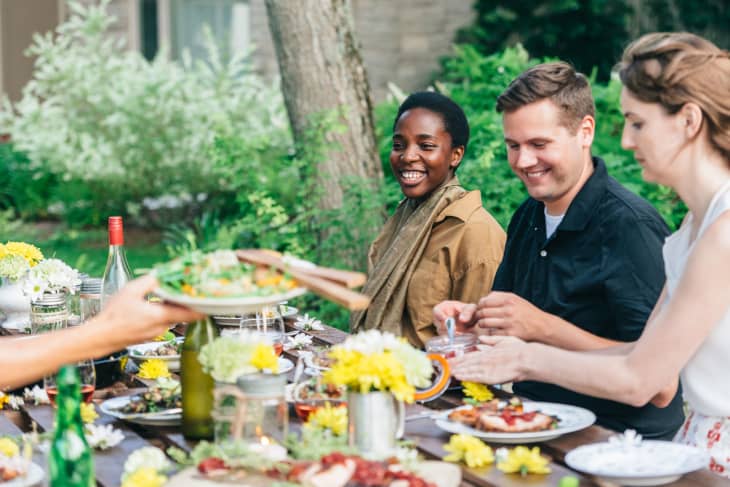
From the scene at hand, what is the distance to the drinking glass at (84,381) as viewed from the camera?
2.54 m

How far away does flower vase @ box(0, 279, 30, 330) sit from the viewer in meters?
3.73

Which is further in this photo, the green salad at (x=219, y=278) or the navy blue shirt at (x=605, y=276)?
the navy blue shirt at (x=605, y=276)

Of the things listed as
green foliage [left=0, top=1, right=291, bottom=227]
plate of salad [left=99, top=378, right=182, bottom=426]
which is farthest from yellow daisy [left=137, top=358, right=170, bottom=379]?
green foliage [left=0, top=1, right=291, bottom=227]

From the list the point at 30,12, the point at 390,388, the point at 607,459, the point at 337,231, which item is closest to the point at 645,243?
the point at 607,459

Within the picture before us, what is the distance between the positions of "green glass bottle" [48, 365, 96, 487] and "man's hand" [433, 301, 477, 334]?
1.34 meters

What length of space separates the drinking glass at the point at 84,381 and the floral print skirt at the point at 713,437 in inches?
57.4

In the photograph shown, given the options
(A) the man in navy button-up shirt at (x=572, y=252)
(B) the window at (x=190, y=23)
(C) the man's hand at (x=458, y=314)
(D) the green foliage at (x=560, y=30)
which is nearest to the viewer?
(A) the man in navy button-up shirt at (x=572, y=252)

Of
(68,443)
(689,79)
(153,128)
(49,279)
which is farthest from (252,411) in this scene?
(153,128)

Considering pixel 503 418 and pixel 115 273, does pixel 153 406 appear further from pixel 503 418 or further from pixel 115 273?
pixel 115 273

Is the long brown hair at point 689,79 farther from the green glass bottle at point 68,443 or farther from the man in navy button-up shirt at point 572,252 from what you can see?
the green glass bottle at point 68,443

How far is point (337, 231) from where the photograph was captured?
6.08 metres

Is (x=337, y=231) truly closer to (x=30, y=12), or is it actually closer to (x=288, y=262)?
(x=288, y=262)

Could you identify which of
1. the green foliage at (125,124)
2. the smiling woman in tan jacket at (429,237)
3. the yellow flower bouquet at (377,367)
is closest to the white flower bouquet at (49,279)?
the smiling woman in tan jacket at (429,237)

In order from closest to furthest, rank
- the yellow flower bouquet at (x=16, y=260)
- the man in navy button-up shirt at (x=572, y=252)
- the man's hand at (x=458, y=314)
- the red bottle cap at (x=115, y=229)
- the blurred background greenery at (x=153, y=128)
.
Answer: the man in navy button-up shirt at (x=572, y=252) < the man's hand at (x=458, y=314) < the red bottle cap at (x=115, y=229) < the yellow flower bouquet at (x=16, y=260) < the blurred background greenery at (x=153, y=128)
